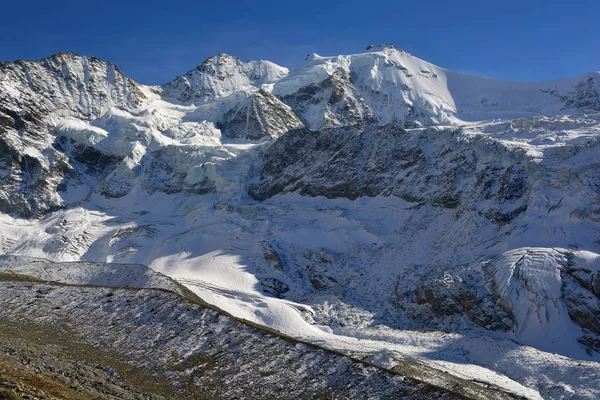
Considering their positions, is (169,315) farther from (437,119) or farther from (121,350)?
(437,119)

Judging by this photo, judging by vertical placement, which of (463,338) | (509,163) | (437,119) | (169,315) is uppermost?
(437,119)

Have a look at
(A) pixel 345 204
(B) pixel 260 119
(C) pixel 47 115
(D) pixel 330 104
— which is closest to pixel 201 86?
(D) pixel 330 104

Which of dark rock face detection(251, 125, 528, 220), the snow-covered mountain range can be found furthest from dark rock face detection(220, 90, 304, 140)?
dark rock face detection(251, 125, 528, 220)

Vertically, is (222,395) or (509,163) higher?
(509,163)

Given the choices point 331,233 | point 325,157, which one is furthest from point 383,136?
point 331,233

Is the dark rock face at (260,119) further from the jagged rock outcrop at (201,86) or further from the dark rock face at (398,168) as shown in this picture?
the jagged rock outcrop at (201,86)

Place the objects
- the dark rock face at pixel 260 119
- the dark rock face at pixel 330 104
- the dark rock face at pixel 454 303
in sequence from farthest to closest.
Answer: the dark rock face at pixel 330 104 → the dark rock face at pixel 260 119 → the dark rock face at pixel 454 303

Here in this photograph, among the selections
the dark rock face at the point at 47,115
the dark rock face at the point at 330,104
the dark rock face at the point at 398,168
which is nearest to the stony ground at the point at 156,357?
the dark rock face at the point at 398,168
